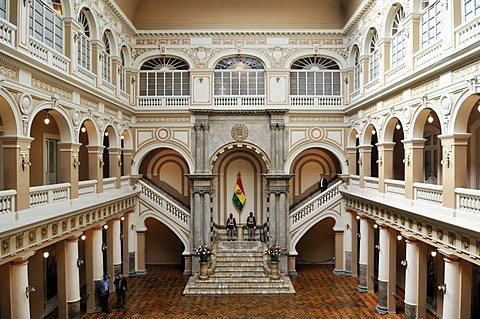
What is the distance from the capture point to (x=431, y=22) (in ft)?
39.1

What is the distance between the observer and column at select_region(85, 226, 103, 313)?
1519 cm

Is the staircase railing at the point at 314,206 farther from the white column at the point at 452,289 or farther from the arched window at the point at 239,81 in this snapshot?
the white column at the point at 452,289

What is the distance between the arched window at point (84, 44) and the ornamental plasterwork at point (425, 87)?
11494 mm

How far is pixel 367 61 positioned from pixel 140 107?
37.5ft

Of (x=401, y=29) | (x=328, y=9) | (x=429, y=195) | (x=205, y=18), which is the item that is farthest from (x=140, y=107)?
(x=429, y=195)

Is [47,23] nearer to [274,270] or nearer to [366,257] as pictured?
[274,270]

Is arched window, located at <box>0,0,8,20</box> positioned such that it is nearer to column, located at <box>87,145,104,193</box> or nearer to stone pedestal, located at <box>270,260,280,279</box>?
column, located at <box>87,145,104,193</box>

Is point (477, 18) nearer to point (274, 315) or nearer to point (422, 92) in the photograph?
point (422, 92)

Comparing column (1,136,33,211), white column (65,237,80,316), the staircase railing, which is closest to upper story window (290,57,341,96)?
the staircase railing

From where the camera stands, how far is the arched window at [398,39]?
45.7 ft

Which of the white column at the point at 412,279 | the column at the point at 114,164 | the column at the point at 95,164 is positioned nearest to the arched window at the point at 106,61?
the column at the point at 114,164

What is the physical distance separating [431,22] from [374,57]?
198 inches

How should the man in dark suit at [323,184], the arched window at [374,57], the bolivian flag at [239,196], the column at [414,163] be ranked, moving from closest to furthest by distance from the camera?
the column at [414,163]
the arched window at [374,57]
the man in dark suit at [323,184]
the bolivian flag at [239,196]

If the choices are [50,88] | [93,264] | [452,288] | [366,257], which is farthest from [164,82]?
[452,288]
